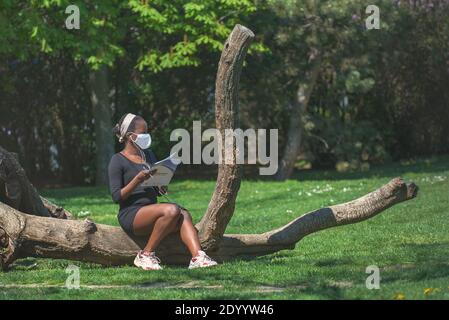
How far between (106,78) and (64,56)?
152 centimetres

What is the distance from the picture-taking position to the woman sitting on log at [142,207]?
31.3 ft

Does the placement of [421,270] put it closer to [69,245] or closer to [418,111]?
[69,245]

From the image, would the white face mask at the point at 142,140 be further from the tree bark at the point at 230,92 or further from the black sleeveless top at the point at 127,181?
the tree bark at the point at 230,92

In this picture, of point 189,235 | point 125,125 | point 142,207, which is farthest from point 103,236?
point 125,125

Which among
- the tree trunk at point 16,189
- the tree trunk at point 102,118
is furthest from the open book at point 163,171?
the tree trunk at point 102,118

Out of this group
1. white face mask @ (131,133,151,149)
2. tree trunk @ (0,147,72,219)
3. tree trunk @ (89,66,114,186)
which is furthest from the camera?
tree trunk @ (89,66,114,186)

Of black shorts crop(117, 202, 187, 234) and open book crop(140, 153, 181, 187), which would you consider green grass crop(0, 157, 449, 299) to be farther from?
open book crop(140, 153, 181, 187)

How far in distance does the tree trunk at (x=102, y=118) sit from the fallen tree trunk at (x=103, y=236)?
13169mm

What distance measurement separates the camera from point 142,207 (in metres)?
9.66

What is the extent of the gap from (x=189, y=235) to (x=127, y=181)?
2.56 feet

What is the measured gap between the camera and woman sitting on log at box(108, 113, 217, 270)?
9531mm

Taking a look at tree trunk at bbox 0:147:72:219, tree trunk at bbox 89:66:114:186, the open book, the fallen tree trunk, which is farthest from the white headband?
tree trunk at bbox 89:66:114:186

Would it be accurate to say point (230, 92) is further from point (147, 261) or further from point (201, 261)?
point (147, 261)

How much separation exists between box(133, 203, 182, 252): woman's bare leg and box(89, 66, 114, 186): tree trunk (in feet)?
44.4
